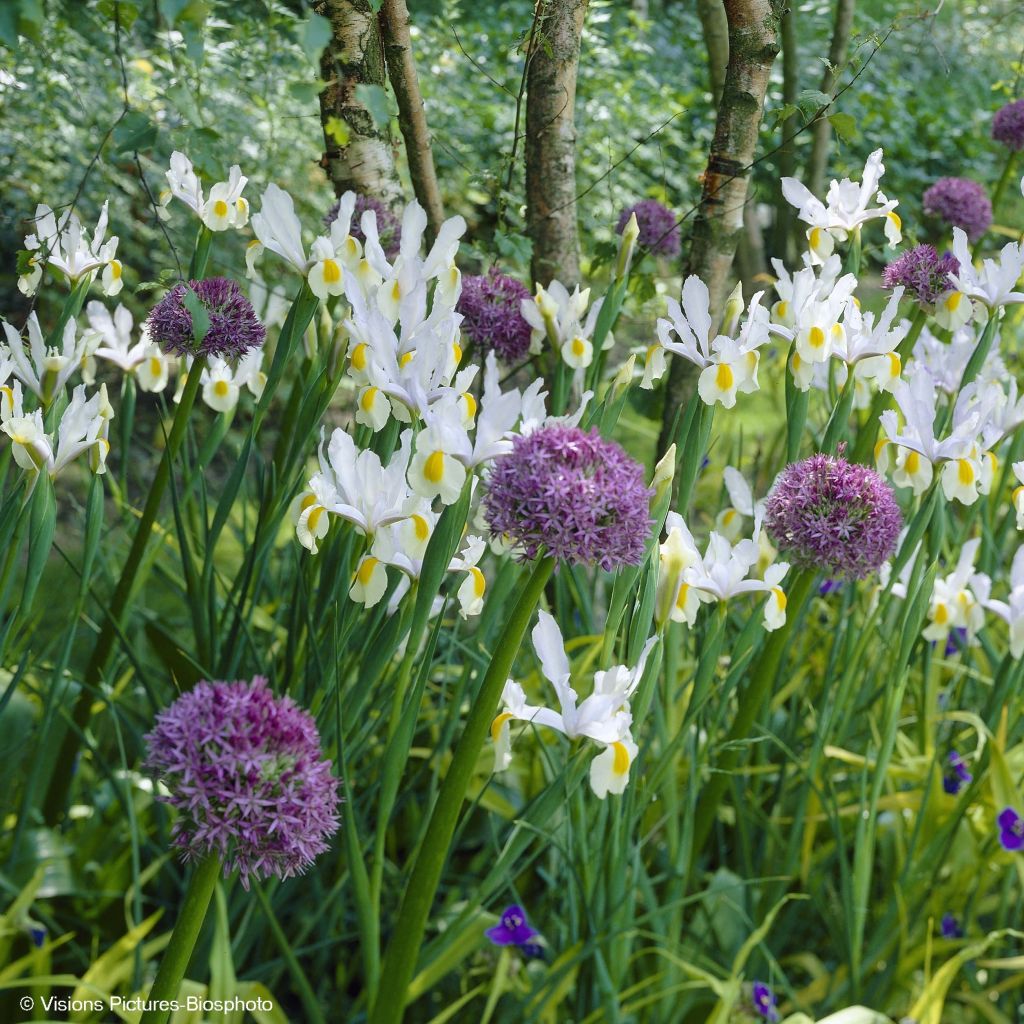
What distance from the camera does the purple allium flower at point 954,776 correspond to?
1.77 metres

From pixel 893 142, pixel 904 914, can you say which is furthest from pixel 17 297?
pixel 893 142

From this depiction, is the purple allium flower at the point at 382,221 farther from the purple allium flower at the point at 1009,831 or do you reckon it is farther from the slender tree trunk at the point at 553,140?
the purple allium flower at the point at 1009,831

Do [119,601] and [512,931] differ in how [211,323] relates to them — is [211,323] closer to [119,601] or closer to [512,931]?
[119,601]

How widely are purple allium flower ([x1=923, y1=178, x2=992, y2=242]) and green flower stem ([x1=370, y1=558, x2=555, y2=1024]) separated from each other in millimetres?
1666

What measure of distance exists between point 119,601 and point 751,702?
0.92 meters

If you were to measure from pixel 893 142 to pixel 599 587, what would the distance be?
19.1 ft

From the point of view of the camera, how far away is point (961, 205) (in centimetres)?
226

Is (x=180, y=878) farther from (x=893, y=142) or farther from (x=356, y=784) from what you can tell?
(x=893, y=142)

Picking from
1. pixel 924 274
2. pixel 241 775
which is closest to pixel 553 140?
pixel 924 274

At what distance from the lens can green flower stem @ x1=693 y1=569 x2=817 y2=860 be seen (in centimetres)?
144

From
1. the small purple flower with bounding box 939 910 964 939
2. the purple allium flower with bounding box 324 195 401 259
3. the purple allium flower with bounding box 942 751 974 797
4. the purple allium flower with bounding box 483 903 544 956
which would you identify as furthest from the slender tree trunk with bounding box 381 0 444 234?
the small purple flower with bounding box 939 910 964 939

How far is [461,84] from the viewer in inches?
205

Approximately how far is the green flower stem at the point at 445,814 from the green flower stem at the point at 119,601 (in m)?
0.54

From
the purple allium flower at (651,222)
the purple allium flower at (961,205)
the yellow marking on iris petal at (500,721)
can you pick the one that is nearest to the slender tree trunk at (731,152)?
the purple allium flower at (651,222)
